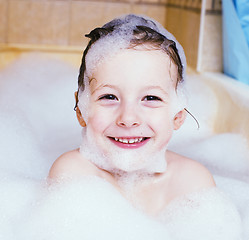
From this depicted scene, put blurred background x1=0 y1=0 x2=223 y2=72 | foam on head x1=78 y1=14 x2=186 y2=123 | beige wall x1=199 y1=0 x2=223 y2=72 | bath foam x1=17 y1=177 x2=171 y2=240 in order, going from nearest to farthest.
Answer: bath foam x1=17 y1=177 x2=171 y2=240
foam on head x1=78 y1=14 x2=186 y2=123
beige wall x1=199 y1=0 x2=223 y2=72
blurred background x1=0 y1=0 x2=223 y2=72

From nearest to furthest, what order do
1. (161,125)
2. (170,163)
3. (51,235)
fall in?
(51,235), (161,125), (170,163)

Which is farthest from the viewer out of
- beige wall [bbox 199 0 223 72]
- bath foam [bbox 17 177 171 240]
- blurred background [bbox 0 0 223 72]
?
blurred background [bbox 0 0 223 72]

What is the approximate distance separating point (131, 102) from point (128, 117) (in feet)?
0.13

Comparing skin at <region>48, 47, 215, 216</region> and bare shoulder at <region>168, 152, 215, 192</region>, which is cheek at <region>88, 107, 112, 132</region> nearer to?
skin at <region>48, 47, 215, 216</region>

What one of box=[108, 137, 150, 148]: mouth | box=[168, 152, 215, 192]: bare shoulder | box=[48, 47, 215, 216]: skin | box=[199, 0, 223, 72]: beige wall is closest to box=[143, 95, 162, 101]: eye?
box=[48, 47, 215, 216]: skin

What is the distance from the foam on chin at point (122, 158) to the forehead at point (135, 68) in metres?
0.15

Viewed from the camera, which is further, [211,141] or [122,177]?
[211,141]

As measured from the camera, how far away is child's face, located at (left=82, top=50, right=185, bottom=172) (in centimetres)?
115

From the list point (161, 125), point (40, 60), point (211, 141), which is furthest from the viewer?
point (40, 60)

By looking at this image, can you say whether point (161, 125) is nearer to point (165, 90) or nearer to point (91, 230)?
point (165, 90)

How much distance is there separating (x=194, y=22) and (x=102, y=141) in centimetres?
123

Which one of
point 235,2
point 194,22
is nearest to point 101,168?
point 235,2

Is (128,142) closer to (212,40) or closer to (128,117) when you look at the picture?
(128,117)

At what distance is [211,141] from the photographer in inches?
71.1
